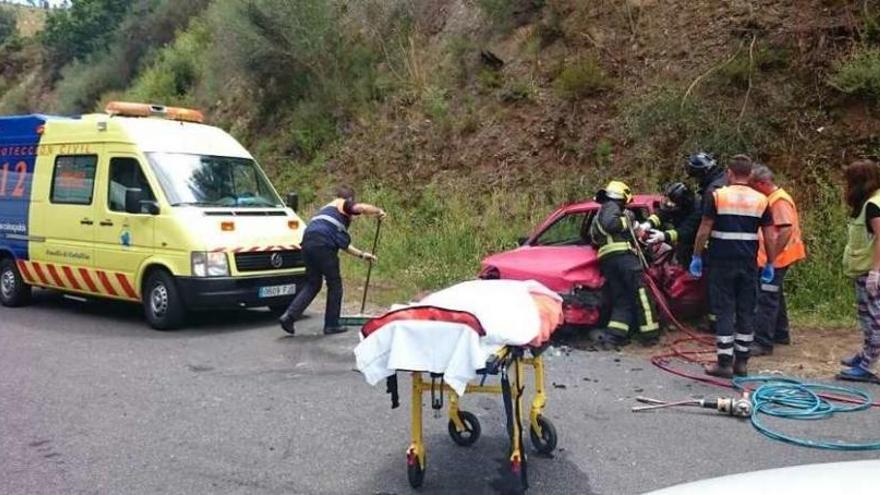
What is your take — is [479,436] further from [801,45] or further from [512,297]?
[801,45]

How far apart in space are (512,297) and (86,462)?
2942 millimetres

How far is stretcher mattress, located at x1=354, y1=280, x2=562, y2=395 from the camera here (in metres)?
4.04

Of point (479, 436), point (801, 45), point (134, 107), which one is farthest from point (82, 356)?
point (801, 45)

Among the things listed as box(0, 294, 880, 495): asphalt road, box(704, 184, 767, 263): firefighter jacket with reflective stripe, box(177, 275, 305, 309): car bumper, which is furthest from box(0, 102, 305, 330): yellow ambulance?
box(704, 184, 767, 263): firefighter jacket with reflective stripe

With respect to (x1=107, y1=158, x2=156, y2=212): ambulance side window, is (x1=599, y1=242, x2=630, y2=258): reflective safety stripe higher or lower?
lower

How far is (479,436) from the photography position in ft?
17.8

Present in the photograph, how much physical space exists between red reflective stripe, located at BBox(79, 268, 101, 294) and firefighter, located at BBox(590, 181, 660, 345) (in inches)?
246

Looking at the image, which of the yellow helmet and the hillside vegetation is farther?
the hillside vegetation

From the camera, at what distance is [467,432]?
5375 mm

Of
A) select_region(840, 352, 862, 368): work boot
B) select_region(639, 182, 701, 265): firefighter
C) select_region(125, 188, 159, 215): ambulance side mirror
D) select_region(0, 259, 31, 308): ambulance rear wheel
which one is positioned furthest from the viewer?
select_region(0, 259, 31, 308): ambulance rear wheel

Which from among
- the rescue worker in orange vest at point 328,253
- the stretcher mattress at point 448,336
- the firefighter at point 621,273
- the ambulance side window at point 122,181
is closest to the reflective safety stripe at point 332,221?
the rescue worker in orange vest at point 328,253

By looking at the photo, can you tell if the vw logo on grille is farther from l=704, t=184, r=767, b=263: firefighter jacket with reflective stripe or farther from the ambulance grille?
l=704, t=184, r=767, b=263: firefighter jacket with reflective stripe

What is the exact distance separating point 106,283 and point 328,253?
3.03m

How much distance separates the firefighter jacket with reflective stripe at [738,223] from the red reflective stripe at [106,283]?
23.2 ft
